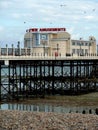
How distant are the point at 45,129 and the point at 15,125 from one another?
1.59m

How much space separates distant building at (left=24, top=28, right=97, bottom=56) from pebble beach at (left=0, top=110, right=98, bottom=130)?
3902 cm

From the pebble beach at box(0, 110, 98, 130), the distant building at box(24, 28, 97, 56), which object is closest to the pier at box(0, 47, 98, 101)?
the distant building at box(24, 28, 97, 56)

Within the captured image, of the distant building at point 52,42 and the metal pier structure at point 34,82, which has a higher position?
the distant building at point 52,42

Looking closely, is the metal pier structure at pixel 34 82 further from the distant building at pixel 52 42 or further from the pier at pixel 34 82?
the distant building at pixel 52 42

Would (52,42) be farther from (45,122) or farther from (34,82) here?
(45,122)

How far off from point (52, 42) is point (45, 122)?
48138mm

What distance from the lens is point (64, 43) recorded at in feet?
244

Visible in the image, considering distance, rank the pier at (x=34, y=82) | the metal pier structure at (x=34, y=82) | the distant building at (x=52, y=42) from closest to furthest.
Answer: the pier at (x=34, y=82) → the metal pier structure at (x=34, y=82) → the distant building at (x=52, y=42)

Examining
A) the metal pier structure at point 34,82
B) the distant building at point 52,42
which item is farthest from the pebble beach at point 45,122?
the distant building at point 52,42

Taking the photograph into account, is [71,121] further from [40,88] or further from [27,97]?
[40,88]

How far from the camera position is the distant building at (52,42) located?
70062 millimetres

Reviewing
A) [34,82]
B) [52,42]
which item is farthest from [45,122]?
[52,42]

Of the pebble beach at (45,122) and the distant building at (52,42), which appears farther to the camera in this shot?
the distant building at (52,42)

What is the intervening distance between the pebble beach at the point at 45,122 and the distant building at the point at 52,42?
3902 cm
